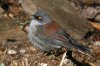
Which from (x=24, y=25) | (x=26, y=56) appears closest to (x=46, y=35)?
(x=26, y=56)

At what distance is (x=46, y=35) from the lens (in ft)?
25.1

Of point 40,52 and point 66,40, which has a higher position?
point 66,40

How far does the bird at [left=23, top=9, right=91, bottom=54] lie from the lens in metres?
7.49

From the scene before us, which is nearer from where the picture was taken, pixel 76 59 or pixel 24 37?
pixel 76 59

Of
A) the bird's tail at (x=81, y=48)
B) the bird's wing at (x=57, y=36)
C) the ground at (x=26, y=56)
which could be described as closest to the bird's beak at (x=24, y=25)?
the ground at (x=26, y=56)

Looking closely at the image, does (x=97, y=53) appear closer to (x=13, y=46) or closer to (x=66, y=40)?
(x=66, y=40)

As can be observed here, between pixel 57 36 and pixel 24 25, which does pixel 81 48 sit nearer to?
pixel 57 36

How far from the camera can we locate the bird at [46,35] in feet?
24.6

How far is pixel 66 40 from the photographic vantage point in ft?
24.3

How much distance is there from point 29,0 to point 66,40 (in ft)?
7.19

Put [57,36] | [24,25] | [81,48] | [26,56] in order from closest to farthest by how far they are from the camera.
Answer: [81,48] < [57,36] < [26,56] < [24,25]

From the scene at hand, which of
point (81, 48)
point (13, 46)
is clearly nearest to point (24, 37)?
point (13, 46)

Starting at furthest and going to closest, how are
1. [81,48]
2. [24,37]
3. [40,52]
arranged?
[24,37]
[40,52]
[81,48]

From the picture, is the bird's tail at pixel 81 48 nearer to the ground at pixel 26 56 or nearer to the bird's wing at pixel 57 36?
the bird's wing at pixel 57 36
